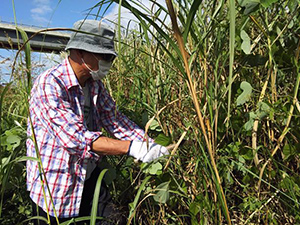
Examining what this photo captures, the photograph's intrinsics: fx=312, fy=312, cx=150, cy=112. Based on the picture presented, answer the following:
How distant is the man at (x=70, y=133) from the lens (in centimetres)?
148

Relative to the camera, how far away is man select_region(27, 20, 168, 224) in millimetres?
1479

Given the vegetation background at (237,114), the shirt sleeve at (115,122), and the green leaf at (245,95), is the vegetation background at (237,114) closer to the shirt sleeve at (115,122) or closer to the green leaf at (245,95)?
the green leaf at (245,95)

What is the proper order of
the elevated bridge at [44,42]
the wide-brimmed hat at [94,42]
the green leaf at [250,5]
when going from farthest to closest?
1. the wide-brimmed hat at [94,42]
2. the elevated bridge at [44,42]
3. the green leaf at [250,5]

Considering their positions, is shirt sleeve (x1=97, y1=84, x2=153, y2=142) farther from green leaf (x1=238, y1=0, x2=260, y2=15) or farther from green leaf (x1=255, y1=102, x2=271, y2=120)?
green leaf (x1=238, y1=0, x2=260, y2=15)

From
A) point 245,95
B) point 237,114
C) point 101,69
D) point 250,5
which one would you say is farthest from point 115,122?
point 250,5

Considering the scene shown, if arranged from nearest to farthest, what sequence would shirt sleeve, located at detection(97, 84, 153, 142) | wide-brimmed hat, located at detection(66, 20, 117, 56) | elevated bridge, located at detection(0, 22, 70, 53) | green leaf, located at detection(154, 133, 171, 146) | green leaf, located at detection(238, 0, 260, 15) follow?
green leaf, located at detection(238, 0, 260, 15)
elevated bridge, located at detection(0, 22, 70, 53)
green leaf, located at detection(154, 133, 171, 146)
wide-brimmed hat, located at detection(66, 20, 117, 56)
shirt sleeve, located at detection(97, 84, 153, 142)

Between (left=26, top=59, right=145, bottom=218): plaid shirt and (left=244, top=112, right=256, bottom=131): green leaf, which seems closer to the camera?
(left=244, top=112, right=256, bottom=131): green leaf

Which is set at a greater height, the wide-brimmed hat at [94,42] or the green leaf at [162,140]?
the wide-brimmed hat at [94,42]

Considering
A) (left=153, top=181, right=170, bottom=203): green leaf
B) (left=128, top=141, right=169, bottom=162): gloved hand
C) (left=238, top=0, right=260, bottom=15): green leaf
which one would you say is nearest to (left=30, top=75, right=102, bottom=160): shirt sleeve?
(left=128, top=141, right=169, bottom=162): gloved hand

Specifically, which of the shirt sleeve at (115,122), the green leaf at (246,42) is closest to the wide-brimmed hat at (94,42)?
the shirt sleeve at (115,122)

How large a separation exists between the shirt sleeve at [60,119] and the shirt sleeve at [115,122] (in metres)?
0.38

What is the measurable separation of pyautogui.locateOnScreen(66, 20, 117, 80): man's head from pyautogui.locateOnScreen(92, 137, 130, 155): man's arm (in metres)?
0.35

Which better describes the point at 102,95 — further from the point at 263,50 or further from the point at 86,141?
the point at 263,50

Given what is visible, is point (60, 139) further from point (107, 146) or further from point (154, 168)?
point (154, 168)
